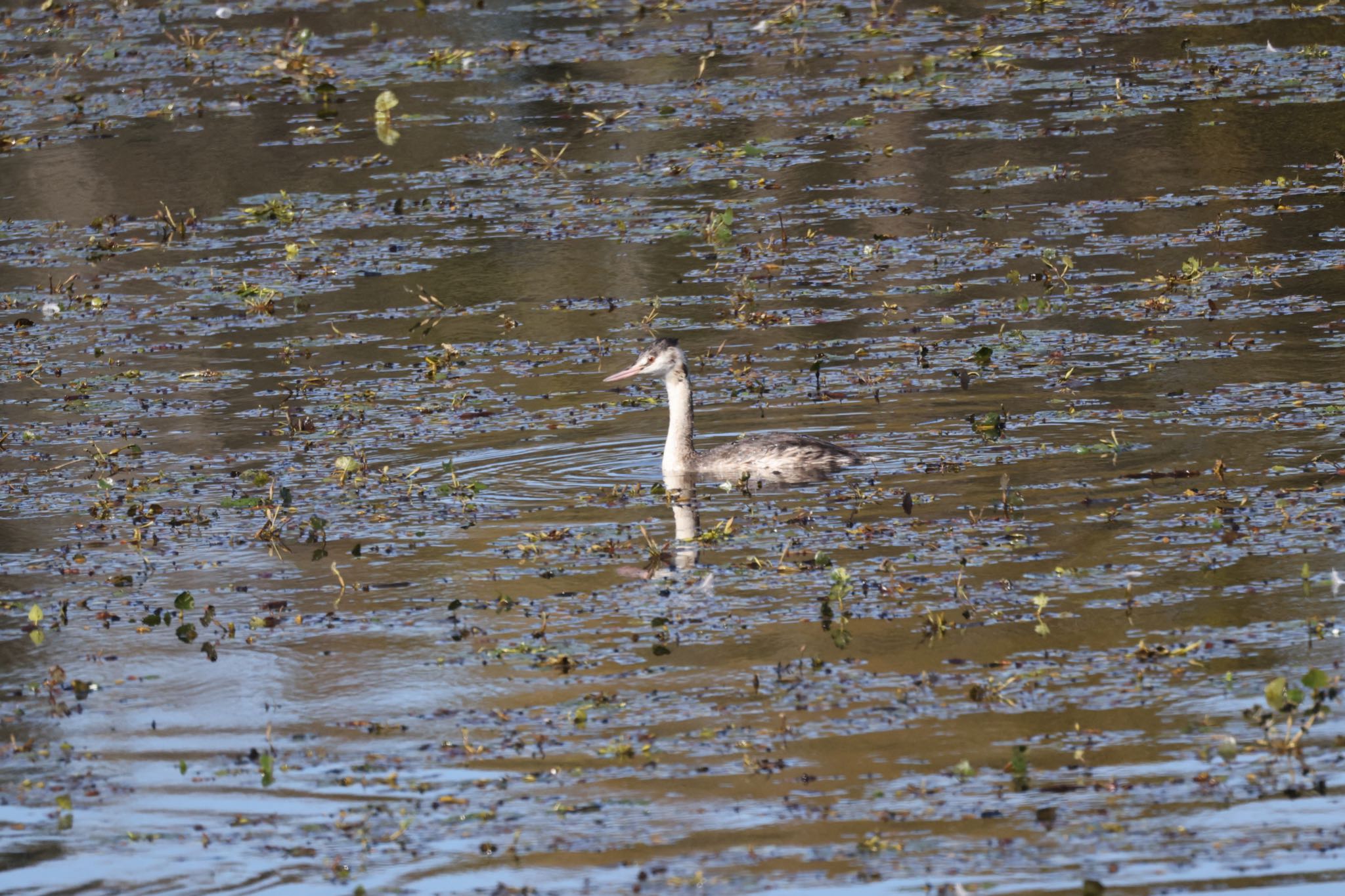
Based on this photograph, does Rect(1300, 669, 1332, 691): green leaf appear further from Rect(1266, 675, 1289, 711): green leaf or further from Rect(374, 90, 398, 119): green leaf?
Rect(374, 90, 398, 119): green leaf

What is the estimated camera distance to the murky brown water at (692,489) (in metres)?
7.12

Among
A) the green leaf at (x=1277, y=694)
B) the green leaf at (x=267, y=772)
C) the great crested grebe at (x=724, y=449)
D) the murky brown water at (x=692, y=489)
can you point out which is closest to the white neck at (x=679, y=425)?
the great crested grebe at (x=724, y=449)

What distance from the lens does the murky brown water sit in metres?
7.12

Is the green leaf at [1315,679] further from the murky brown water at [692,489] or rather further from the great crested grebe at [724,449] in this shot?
the great crested grebe at [724,449]

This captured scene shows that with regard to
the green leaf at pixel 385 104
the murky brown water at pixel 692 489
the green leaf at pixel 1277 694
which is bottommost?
the green leaf at pixel 1277 694

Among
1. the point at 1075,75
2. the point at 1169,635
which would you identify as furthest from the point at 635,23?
the point at 1169,635

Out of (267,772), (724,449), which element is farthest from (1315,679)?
(724,449)

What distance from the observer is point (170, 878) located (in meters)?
6.98

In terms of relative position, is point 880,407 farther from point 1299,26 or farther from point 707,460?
point 1299,26

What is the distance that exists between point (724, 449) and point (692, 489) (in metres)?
0.36

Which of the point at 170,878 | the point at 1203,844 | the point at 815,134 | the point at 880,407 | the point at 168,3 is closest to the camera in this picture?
the point at 1203,844

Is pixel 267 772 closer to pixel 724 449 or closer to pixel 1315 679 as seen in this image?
pixel 1315 679

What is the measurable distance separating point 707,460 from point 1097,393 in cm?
258

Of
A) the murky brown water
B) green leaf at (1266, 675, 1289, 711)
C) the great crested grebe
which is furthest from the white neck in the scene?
green leaf at (1266, 675, 1289, 711)
